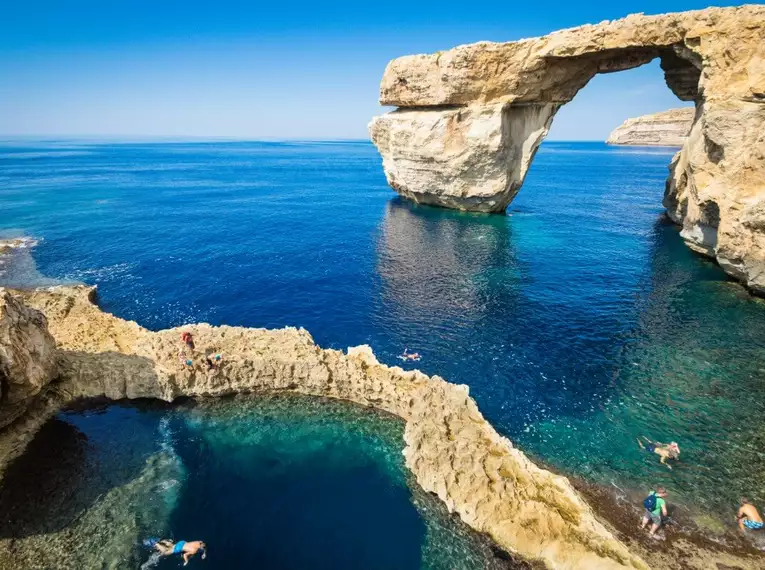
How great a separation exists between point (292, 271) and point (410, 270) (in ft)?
33.6

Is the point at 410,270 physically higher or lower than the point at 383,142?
lower

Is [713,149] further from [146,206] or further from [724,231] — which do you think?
[146,206]

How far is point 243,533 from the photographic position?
43.7 feet

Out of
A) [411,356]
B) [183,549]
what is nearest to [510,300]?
[411,356]

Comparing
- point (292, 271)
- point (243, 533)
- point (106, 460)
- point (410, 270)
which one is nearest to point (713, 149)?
point (410, 270)

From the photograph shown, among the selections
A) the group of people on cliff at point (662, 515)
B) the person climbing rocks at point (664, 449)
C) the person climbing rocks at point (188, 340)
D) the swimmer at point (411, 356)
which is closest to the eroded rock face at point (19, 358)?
the person climbing rocks at point (188, 340)

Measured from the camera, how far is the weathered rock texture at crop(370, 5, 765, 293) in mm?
27203

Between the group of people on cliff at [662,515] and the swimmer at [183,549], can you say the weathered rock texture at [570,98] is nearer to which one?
the group of people on cliff at [662,515]

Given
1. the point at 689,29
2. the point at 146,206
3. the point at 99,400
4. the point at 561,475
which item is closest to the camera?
the point at 561,475

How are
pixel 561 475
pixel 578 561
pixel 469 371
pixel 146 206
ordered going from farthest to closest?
pixel 146 206 < pixel 469 371 < pixel 561 475 < pixel 578 561

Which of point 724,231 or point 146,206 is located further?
point 146,206

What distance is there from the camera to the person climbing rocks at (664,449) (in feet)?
53.1

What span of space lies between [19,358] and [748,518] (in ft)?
83.1

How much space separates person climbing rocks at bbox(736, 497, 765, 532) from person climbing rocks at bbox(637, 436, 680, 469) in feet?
8.24
